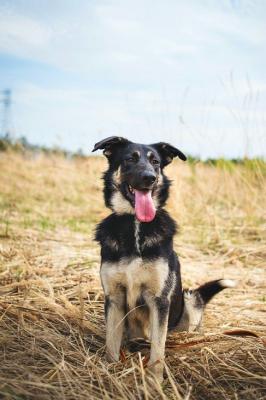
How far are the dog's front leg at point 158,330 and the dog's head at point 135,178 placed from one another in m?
0.58

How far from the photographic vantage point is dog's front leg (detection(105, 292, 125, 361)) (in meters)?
3.00

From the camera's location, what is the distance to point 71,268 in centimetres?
493

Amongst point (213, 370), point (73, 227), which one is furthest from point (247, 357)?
point (73, 227)

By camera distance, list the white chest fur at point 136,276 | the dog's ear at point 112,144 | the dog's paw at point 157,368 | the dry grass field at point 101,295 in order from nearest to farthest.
Answer: the dry grass field at point 101,295 < the dog's paw at point 157,368 < the white chest fur at point 136,276 < the dog's ear at point 112,144

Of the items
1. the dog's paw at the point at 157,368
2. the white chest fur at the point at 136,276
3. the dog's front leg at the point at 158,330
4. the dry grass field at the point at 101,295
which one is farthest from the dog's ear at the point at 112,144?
the dog's paw at the point at 157,368

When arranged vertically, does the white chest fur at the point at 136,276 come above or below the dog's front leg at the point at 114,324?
above

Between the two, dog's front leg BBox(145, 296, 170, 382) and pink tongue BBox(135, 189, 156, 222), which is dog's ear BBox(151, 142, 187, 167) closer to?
pink tongue BBox(135, 189, 156, 222)

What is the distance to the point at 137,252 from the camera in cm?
297

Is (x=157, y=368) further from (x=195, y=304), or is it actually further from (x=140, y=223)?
(x=195, y=304)

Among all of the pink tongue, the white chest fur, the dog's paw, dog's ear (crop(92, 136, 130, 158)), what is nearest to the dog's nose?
the pink tongue

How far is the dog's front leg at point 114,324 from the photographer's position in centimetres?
300

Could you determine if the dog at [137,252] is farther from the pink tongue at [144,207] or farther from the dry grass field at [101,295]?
the dry grass field at [101,295]

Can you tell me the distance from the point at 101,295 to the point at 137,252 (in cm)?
140

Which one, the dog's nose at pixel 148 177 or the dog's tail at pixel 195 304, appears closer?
the dog's nose at pixel 148 177
